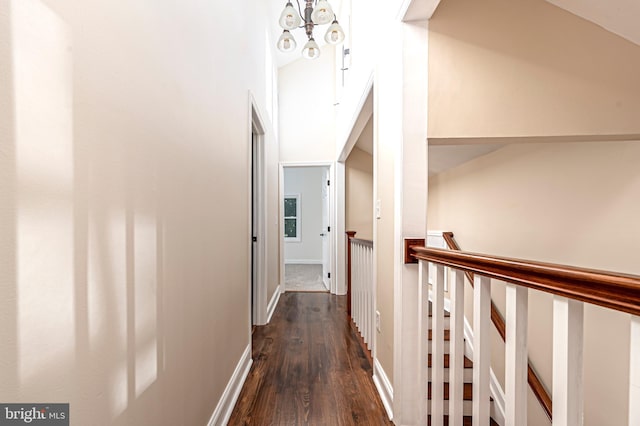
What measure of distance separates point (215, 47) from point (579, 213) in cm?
245

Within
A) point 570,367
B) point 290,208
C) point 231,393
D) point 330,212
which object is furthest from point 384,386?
point 290,208

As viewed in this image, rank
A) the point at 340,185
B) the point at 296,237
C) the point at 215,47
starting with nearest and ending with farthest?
the point at 215,47
the point at 340,185
the point at 296,237

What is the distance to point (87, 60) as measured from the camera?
64cm

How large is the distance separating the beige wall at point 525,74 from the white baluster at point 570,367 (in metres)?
1.13

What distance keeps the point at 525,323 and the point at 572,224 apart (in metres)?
1.72

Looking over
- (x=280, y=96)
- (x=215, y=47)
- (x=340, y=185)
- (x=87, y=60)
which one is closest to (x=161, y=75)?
Answer: (x=87, y=60)

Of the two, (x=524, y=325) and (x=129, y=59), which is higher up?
(x=129, y=59)

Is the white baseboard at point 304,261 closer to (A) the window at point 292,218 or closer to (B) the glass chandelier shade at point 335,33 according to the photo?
(A) the window at point 292,218

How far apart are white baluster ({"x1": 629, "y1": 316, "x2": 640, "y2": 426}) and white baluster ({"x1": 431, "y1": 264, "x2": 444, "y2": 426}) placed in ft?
2.36

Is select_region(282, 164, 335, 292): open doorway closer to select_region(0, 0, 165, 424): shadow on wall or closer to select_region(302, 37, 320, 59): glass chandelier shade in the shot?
select_region(302, 37, 320, 59): glass chandelier shade

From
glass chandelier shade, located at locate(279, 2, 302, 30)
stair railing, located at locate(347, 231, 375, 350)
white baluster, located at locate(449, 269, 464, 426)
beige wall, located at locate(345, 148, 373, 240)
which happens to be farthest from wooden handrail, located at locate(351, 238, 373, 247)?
glass chandelier shade, located at locate(279, 2, 302, 30)

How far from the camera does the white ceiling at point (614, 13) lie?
1159 millimetres

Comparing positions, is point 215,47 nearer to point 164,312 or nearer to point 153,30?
point 153,30

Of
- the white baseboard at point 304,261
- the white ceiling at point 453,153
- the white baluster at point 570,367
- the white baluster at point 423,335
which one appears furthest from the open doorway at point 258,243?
the white baseboard at point 304,261
